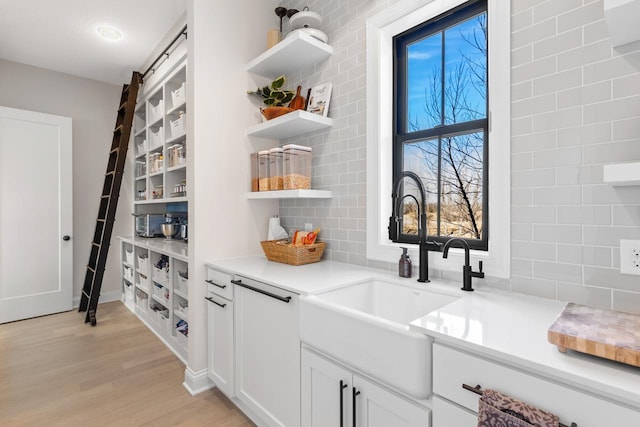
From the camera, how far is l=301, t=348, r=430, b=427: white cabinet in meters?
1.12

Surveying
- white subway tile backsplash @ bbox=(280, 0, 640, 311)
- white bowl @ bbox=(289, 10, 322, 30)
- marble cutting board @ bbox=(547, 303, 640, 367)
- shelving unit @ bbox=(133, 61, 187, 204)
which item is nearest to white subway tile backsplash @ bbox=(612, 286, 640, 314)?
white subway tile backsplash @ bbox=(280, 0, 640, 311)

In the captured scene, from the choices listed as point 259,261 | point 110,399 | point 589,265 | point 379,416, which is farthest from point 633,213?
point 110,399

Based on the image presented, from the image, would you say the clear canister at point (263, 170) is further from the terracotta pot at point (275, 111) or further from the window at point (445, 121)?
the window at point (445, 121)

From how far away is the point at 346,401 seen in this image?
1302 millimetres

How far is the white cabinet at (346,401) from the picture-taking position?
44.2 inches

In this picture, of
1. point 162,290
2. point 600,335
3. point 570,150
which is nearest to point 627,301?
point 600,335

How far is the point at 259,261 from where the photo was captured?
2.31 meters

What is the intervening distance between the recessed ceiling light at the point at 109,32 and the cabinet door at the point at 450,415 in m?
3.91

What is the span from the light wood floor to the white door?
42 cm

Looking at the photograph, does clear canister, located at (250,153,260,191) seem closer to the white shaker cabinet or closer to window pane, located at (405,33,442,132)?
the white shaker cabinet

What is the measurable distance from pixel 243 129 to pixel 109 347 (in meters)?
2.30

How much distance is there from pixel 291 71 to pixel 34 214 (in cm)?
343

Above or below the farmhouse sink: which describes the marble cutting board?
above

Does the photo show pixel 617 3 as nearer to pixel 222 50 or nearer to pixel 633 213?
pixel 633 213
